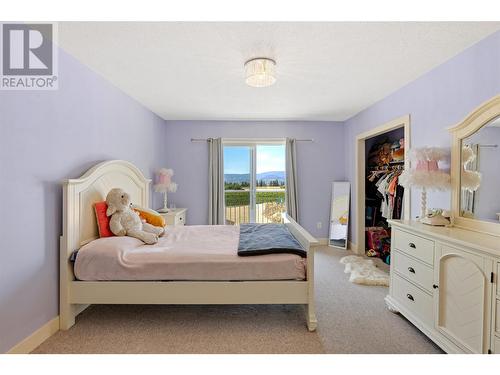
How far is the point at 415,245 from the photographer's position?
6.69 ft

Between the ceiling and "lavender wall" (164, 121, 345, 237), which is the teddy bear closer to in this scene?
the ceiling

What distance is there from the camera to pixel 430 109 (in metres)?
2.54

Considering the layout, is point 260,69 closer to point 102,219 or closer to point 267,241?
point 267,241

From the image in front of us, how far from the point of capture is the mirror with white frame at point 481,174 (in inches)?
72.7

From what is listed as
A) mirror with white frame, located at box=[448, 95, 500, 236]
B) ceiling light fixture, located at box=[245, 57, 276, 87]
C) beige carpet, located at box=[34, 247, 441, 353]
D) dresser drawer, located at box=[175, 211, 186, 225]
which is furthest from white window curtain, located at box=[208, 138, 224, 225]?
mirror with white frame, located at box=[448, 95, 500, 236]

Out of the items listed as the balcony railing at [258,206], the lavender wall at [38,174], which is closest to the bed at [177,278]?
the lavender wall at [38,174]

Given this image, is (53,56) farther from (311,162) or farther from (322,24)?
(311,162)

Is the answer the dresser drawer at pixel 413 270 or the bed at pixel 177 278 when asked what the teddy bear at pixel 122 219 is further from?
the dresser drawer at pixel 413 270

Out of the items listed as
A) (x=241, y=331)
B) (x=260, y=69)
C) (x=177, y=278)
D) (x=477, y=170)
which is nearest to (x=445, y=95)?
(x=477, y=170)

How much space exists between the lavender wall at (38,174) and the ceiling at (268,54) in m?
0.41

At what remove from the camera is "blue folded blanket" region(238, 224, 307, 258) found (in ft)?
6.91

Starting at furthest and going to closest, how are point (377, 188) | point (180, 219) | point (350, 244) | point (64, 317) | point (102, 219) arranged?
1. point (350, 244)
2. point (377, 188)
3. point (180, 219)
4. point (102, 219)
5. point (64, 317)

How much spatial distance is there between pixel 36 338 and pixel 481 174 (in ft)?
11.5

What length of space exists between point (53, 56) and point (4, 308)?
6.05ft
